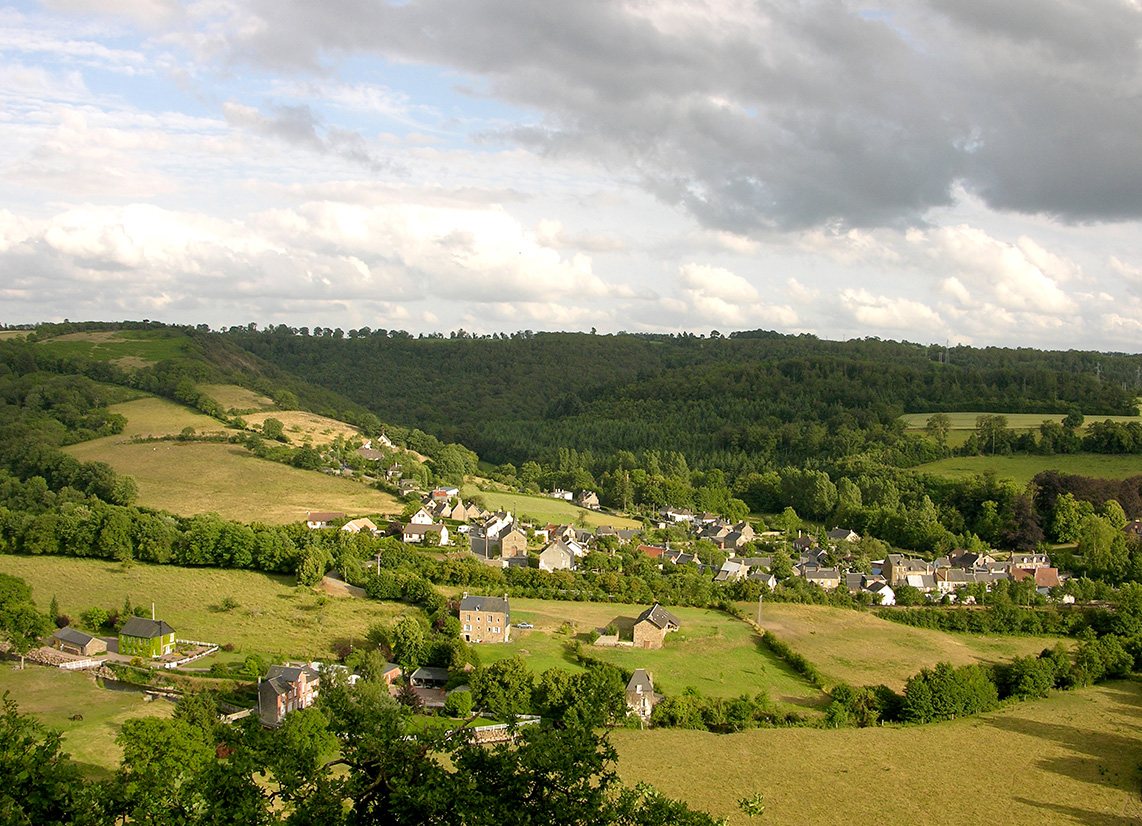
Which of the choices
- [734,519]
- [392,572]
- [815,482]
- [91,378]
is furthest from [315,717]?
[91,378]

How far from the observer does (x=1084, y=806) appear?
2356 centimetres

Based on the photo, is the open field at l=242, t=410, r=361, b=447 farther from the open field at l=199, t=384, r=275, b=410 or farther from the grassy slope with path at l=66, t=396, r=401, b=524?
the grassy slope with path at l=66, t=396, r=401, b=524

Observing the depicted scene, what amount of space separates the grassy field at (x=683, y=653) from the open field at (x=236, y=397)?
184 ft

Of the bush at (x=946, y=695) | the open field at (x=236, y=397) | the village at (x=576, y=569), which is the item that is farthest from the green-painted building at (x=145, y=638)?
the open field at (x=236, y=397)

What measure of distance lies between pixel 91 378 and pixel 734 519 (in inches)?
2744

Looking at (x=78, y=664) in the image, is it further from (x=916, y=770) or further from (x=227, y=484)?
(x=227, y=484)

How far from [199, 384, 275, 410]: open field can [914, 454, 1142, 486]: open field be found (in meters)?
67.8

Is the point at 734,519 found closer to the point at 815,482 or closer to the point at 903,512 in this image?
the point at 815,482

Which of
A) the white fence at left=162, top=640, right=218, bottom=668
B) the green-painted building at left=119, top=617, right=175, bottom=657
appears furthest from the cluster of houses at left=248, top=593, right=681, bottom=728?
the green-painted building at left=119, top=617, right=175, bottom=657

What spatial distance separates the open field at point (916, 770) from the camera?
74.4 ft

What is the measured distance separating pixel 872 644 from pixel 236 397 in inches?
2882

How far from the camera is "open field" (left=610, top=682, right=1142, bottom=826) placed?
74.4 ft

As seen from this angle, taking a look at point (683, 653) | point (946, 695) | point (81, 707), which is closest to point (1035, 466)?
point (946, 695)

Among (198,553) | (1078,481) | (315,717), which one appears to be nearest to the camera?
(315,717)
